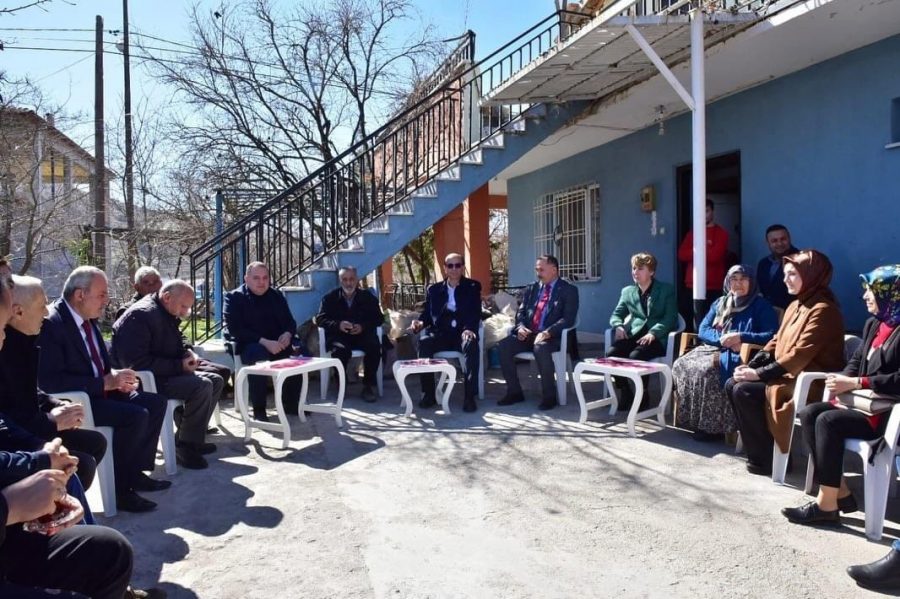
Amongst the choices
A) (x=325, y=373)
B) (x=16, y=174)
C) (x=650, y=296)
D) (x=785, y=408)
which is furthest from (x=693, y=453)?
(x=16, y=174)

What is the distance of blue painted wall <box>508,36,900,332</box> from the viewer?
4922 millimetres

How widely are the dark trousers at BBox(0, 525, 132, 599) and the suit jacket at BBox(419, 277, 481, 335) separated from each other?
161 inches

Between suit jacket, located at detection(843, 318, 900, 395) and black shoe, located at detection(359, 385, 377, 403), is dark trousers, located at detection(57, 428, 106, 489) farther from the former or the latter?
suit jacket, located at detection(843, 318, 900, 395)

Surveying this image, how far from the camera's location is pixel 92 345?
3389 millimetres

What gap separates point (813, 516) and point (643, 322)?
7.89ft

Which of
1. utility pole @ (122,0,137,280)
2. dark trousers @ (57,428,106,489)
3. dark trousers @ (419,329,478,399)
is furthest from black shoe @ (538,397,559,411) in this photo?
utility pole @ (122,0,137,280)

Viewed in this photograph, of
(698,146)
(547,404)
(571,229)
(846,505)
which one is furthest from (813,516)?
(571,229)

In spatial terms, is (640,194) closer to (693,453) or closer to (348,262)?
(348,262)

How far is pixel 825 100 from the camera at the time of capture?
5344mm

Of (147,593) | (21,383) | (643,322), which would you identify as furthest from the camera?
(643,322)

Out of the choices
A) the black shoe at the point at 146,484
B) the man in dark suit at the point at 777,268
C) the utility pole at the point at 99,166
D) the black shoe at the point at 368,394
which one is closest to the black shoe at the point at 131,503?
the black shoe at the point at 146,484

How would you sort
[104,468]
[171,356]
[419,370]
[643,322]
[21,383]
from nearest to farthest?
1. [21,383]
2. [104,468]
3. [171,356]
4. [419,370]
5. [643,322]

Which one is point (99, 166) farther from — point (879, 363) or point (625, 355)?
point (879, 363)

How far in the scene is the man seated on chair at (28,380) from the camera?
7.86 feet
